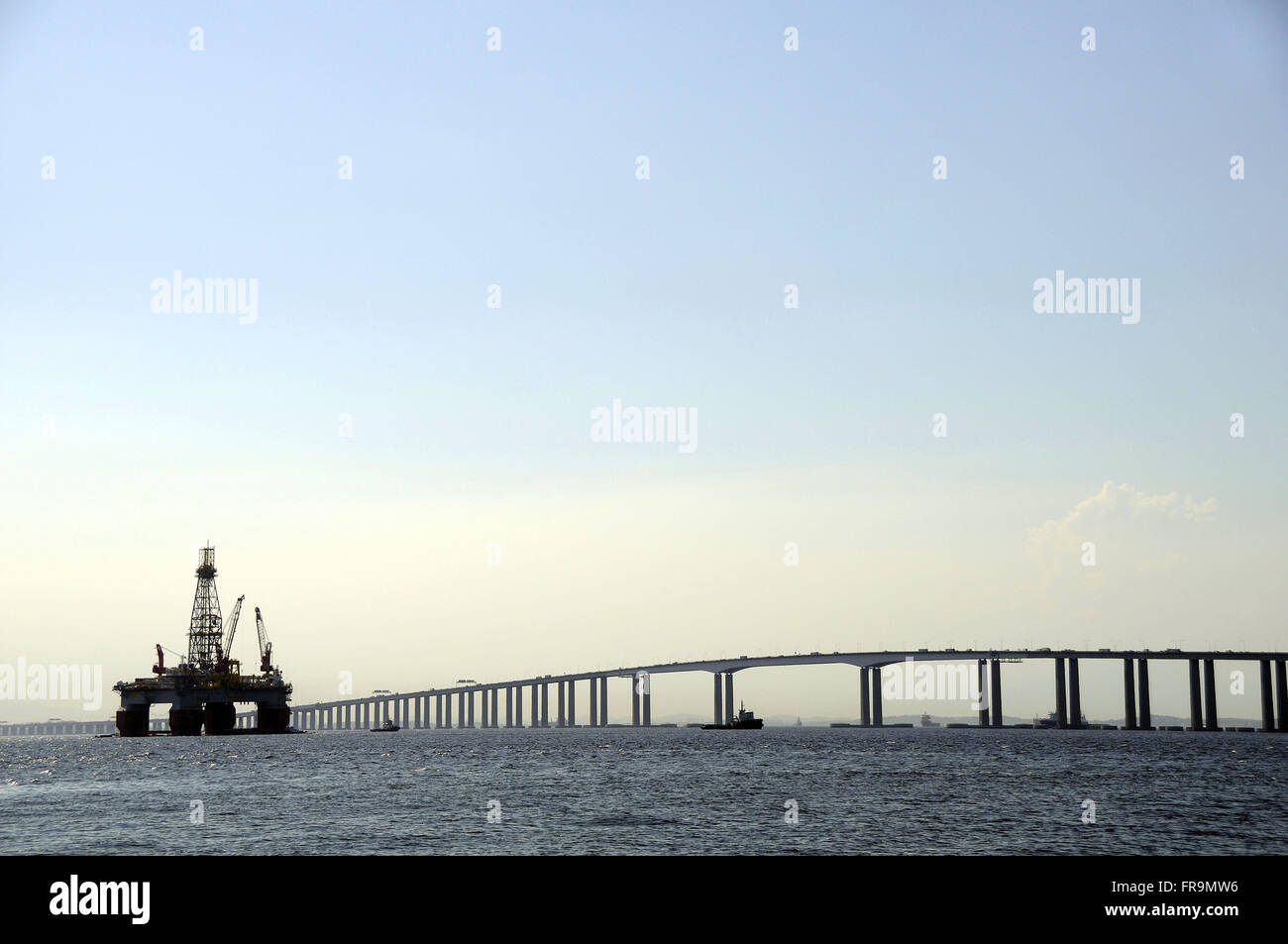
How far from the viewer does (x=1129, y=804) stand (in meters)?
70.1

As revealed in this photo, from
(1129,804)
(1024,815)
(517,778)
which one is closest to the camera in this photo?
(1024,815)

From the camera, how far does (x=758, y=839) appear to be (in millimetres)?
50000

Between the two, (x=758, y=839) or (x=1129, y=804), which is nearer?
(x=758, y=839)

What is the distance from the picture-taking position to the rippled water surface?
165 ft

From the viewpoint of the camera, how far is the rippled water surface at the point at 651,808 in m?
50.2

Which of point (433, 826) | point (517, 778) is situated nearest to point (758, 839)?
point (433, 826)

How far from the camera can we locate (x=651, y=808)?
65125 mm
